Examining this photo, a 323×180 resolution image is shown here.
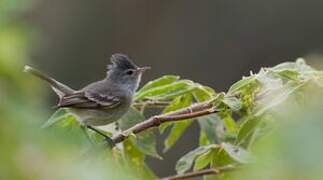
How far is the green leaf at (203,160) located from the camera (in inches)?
67.2

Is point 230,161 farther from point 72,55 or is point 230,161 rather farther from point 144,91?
point 72,55

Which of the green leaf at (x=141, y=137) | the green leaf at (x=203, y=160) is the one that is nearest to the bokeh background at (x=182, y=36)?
the green leaf at (x=141, y=137)

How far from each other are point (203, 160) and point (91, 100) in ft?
3.76

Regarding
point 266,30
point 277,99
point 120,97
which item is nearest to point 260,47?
point 266,30

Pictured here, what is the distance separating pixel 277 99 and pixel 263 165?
2.57ft

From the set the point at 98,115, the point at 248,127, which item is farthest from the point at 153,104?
the point at 98,115

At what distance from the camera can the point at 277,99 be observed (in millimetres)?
1464

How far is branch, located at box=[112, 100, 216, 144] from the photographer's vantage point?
1.60 meters

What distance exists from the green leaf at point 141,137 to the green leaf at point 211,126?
119 millimetres

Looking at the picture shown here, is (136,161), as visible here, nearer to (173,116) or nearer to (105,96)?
(173,116)

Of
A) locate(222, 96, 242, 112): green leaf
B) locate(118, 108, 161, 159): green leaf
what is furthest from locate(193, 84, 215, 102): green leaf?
locate(222, 96, 242, 112): green leaf

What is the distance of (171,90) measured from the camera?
186cm

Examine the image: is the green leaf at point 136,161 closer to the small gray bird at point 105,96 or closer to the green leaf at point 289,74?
the small gray bird at point 105,96

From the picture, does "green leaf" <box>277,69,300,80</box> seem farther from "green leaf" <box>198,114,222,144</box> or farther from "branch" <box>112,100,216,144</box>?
"green leaf" <box>198,114,222,144</box>
